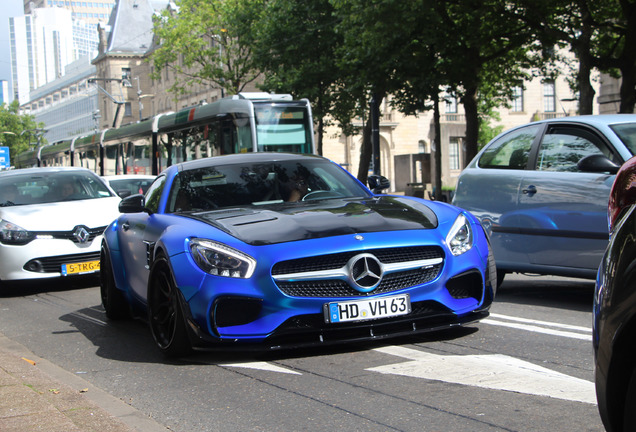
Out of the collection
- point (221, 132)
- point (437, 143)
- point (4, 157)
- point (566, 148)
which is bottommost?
point (566, 148)

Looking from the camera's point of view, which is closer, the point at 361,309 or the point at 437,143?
the point at 361,309

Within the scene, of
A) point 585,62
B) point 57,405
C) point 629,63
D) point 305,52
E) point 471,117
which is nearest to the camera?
point 57,405

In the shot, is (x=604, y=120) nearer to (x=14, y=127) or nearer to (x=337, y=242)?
(x=337, y=242)

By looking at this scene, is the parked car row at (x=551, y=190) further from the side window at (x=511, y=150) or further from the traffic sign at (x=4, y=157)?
the traffic sign at (x=4, y=157)

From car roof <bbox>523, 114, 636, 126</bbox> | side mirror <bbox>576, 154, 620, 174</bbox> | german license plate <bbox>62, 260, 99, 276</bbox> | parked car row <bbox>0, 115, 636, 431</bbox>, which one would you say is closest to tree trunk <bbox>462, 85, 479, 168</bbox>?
german license plate <bbox>62, 260, 99, 276</bbox>

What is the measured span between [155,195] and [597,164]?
354 centimetres

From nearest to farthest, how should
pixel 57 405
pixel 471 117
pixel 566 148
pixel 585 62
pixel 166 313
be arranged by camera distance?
pixel 57 405 < pixel 166 313 < pixel 566 148 < pixel 585 62 < pixel 471 117

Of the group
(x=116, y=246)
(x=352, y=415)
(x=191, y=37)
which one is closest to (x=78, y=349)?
(x=116, y=246)

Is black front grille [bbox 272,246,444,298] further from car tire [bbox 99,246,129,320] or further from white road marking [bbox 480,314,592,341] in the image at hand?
car tire [bbox 99,246,129,320]

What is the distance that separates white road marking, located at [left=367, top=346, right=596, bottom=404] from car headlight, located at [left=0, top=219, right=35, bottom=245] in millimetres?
6847

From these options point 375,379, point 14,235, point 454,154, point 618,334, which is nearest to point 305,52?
point 14,235

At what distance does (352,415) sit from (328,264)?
4.46 feet

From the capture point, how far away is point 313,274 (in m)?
5.47

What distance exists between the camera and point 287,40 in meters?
37.5
